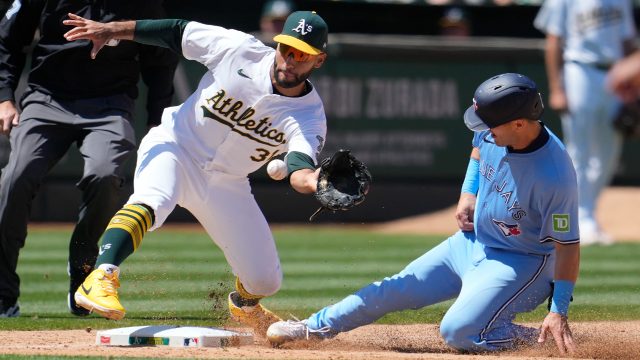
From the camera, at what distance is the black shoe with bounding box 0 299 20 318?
680cm

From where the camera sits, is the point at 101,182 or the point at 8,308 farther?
the point at 8,308

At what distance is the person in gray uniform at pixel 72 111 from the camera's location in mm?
6688

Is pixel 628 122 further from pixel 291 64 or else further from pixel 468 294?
pixel 291 64

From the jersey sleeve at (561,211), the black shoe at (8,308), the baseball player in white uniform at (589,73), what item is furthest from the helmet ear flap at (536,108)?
the baseball player in white uniform at (589,73)

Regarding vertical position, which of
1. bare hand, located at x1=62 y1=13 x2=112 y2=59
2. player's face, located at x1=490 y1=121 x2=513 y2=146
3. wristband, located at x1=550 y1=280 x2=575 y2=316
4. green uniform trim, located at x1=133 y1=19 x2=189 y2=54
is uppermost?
player's face, located at x1=490 y1=121 x2=513 y2=146

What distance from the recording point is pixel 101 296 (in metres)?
5.20

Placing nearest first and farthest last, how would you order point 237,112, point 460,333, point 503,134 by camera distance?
point 503,134
point 460,333
point 237,112

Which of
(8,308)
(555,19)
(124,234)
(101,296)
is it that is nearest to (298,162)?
(124,234)

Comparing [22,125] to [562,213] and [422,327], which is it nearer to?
[422,327]

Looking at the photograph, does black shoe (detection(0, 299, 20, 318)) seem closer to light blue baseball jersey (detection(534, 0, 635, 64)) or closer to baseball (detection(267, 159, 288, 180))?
baseball (detection(267, 159, 288, 180))

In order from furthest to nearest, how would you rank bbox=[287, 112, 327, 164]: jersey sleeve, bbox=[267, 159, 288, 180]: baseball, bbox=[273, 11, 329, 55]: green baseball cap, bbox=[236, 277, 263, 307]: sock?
bbox=[236, 277, 263, 307]: sock < bbox=[273, 11, 329, 55]: green baseball cap < bbox=[287, 112, 327, 164]: jersey sleeve < bbox=[267, 159, 288, 180]: baseball

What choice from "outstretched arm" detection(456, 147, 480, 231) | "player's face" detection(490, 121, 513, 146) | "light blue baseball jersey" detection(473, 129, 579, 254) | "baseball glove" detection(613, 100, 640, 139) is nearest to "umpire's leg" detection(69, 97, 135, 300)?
"outstretched arm" detection(456, 147, 480, 231)

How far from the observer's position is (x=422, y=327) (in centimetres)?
691

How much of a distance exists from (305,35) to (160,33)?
760 millimetres
